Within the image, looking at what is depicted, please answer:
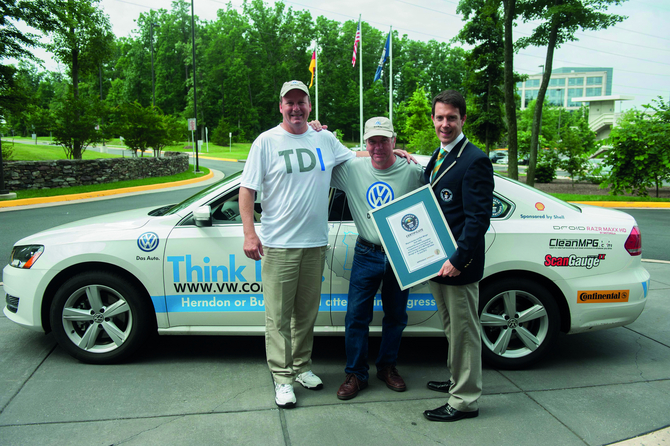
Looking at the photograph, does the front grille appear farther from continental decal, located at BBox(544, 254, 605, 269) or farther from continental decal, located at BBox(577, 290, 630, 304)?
continental decal, located at BBox(577, 290, 630, 304)

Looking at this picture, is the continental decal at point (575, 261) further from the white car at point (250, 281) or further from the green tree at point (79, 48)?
the green tree at point (79, 48)

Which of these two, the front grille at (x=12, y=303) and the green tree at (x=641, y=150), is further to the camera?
the green tree at (x=641, y=150)

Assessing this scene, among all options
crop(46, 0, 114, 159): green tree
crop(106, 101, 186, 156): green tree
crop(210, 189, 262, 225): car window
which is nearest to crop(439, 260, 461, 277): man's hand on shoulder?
crop(210, 189, 262, 225): car window

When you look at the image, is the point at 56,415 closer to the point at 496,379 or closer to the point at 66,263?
the point at 66,263

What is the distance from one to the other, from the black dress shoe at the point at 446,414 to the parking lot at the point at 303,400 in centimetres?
4

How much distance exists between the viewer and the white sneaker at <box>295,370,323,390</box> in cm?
345

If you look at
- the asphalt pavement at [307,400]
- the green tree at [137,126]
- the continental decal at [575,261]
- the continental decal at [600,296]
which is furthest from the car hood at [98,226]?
the green tree at [137,126]

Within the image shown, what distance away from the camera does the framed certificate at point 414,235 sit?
115 inches

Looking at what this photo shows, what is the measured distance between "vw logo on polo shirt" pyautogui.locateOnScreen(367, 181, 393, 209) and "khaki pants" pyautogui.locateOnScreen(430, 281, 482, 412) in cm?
60

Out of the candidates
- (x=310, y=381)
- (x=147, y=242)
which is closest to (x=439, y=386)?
(x=310, y=381)

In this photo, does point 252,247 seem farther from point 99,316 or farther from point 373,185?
point 99,316

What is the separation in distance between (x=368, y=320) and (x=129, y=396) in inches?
66.2

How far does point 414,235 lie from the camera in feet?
9.74

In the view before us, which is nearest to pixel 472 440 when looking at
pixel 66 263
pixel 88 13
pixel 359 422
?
pixel 359 422
